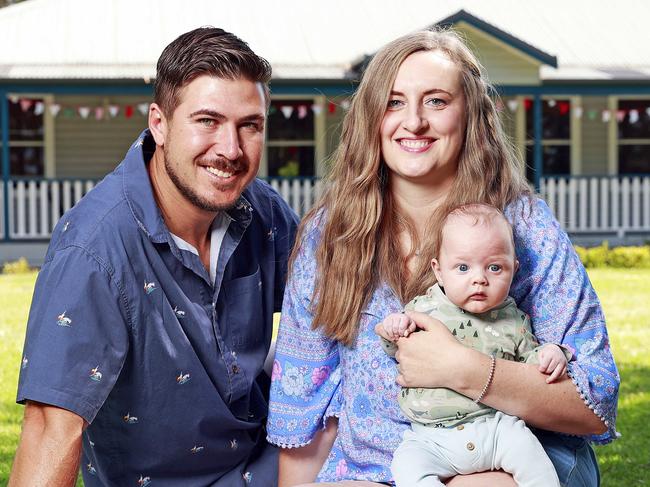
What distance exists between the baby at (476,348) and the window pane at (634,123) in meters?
18.4

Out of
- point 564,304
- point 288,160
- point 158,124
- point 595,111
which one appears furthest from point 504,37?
point 564,304

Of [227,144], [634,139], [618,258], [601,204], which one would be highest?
[634,139]

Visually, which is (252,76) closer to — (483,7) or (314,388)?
(314,388)

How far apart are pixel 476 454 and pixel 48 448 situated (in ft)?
4.20

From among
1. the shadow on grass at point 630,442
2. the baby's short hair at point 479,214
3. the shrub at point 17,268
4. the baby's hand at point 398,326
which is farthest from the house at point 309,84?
the baby's hand at point 398,326

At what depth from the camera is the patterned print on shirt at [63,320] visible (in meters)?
3.26

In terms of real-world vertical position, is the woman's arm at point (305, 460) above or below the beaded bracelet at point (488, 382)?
below

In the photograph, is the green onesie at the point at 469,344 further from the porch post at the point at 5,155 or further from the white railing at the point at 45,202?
the porch post at the point at 5,155

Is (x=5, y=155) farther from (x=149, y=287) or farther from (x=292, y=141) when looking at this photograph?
(x=149, y=287)

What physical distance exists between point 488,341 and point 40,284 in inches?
55.8

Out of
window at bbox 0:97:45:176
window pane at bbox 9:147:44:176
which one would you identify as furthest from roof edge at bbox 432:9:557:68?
window pane at bbox 9:147:44:176

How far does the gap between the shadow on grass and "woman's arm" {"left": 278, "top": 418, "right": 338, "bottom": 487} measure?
223 cm

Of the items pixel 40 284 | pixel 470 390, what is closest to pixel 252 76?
pixel 40 284

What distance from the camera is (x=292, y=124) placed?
19.8m
